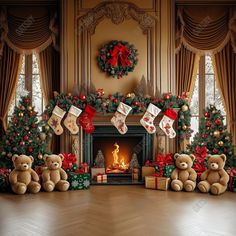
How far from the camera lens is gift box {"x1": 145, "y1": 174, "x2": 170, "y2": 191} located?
5.99 metres

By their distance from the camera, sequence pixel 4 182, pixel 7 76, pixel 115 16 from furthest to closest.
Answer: pixel 7 76 → pixel 115 16 → pixel 4 182

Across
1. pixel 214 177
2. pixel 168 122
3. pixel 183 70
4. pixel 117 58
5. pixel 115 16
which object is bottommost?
pixel 214 177

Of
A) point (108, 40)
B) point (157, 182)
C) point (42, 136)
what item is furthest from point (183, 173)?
point (108, 40)

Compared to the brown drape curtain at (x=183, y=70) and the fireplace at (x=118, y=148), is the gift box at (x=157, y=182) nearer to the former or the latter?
the fireplace at (x=118, y=148)

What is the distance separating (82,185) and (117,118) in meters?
1.25

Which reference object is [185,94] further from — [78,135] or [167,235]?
[167,235]

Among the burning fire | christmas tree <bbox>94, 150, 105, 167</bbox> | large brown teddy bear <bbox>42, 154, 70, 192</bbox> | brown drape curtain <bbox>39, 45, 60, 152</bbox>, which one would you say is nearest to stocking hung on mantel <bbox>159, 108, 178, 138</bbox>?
the burning fire

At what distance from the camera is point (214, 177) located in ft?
19.1

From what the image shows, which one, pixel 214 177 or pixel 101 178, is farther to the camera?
pixel 101 178

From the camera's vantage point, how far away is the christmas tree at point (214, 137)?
256 inches

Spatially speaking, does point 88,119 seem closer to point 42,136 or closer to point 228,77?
point 42,136

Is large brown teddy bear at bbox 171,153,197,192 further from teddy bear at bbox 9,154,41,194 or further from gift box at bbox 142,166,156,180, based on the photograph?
teddy bear at bbox 9,154,41,194

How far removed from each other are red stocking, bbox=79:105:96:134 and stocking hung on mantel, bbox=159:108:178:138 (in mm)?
1155

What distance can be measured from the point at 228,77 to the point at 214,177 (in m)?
2.19
